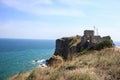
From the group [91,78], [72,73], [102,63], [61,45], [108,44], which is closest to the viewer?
[91,78]

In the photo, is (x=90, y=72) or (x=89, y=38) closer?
(x=90, y=72)

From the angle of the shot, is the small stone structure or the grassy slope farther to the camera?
the small stone structure

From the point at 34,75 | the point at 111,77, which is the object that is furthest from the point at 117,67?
the point at 34,75

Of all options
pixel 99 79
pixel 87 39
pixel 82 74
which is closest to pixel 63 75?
pixel 82 74

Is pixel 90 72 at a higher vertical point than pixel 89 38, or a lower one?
lower

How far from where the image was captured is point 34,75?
10.3m

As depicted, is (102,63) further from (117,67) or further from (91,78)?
(91,78)

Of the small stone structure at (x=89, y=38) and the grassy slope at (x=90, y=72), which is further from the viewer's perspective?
the small stone structure at (x=89, y=38)

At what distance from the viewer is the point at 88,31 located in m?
45.3

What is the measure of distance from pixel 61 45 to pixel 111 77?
197 feet

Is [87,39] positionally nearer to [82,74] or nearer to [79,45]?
[79,45]

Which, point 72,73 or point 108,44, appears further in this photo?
point 108,44

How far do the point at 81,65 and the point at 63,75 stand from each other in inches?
74.2

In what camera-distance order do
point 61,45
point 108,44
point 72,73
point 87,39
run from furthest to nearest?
1. point 61,45
2. point 87,39
3. point 108,44
4. point 72,73
